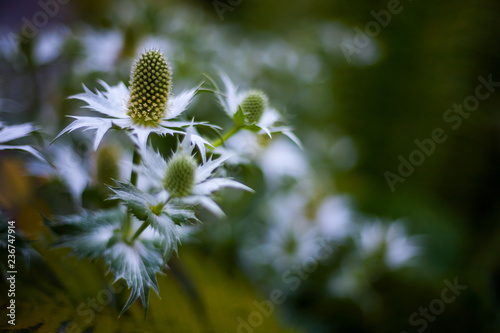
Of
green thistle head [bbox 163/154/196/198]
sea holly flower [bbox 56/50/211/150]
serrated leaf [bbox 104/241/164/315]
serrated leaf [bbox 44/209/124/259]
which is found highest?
sea holly flower [bbox 56/50/211/150]

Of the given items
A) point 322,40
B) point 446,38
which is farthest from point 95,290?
point 446,38

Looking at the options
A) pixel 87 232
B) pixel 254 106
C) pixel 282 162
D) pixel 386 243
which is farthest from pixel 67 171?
pixel 386 243

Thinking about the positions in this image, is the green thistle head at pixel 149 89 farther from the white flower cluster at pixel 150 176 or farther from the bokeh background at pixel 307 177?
the bokeh background at pixel 307 177

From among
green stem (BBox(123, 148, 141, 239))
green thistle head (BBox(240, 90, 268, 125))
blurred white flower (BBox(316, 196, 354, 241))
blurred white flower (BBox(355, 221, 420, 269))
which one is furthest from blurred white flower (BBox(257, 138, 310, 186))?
green stem (BBox(123, 148, 141, 239))

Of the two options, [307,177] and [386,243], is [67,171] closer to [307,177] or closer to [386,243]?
[307,177]

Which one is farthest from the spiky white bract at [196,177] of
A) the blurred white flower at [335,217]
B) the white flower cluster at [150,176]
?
the blurred white flower at [335,217]

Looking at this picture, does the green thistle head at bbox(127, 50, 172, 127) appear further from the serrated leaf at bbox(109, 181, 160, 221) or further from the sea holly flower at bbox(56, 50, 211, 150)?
the serrated leaf at bbox(109, 181, 160, 221)
